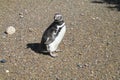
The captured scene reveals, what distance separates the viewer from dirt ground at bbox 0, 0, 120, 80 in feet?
20.8

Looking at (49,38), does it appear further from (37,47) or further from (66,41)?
(66,41)

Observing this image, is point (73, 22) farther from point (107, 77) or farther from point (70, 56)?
point (107, 77)

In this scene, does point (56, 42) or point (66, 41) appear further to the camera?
point (66, 41)

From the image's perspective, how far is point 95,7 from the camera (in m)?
9.28

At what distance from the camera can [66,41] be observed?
7.45m

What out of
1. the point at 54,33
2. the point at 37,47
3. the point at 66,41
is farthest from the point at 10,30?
the point at 54,33

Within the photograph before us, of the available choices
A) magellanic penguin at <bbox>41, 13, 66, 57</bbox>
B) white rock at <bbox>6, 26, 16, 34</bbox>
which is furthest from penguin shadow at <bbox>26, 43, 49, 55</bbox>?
→ white rock at <bbox>6, 26, 16, 34</bbox>

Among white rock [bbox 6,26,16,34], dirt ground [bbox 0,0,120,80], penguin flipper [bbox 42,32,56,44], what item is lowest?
dirt ground [bbox 0,0,120,80]

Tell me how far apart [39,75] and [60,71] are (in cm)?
46

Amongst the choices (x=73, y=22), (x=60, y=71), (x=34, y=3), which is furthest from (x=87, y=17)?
(x=60, y=71)

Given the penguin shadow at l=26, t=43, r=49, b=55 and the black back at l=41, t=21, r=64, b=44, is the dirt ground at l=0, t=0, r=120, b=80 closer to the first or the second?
the penguin shadow at l=26, t=43, r=49, b=55

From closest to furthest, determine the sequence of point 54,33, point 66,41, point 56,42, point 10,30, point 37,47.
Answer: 1. point 54,33
2. point 56,42
3. point 37,47
4. point 66,41
5. point 10,30

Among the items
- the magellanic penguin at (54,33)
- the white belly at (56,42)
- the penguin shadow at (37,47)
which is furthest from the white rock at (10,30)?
the white belly at (56,42)

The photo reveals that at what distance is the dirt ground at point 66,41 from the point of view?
634 centimetres
